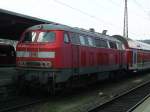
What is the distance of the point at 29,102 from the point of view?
14.1m

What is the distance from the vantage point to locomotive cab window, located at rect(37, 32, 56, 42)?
14.6m

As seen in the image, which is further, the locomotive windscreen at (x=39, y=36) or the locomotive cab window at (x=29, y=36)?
the locomotive cab window at (x=29, y=36)

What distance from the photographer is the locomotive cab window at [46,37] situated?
1459 cm

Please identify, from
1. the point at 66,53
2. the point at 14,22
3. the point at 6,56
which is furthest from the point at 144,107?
the point at 6,56

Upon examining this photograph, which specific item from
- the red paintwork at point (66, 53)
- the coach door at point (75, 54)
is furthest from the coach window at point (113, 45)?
the coach door at point (75, 54)

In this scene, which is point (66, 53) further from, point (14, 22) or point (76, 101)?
point (14, 22)

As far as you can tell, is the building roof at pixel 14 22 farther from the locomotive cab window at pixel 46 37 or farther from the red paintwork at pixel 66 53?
the locomotive cab window at pixel 46 37

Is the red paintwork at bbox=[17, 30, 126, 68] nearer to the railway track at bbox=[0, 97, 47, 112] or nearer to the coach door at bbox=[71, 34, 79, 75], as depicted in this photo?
the coach door at bbox=[71, 34, 79, 75]

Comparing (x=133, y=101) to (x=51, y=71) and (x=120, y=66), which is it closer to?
(x=51, y=71)

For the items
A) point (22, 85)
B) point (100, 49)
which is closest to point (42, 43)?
point (22, 85)

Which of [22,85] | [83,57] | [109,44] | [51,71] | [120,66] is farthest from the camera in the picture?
[120,66]

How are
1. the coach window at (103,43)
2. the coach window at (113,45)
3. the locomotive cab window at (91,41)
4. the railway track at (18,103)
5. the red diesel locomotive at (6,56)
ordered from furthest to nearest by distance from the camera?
the red diesel locomotive at (6,56) < the coach window at (113,45) < the coach window at (103,43) < the locomotive cab window at (91,41) < the railway track at (18,103)

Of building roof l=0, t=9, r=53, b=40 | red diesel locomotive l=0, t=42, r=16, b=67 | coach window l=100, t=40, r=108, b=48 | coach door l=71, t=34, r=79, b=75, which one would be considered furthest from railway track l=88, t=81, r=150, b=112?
red diesel locomotive l=0, t=42, r=16, b=67

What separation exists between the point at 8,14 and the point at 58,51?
3.75 m
